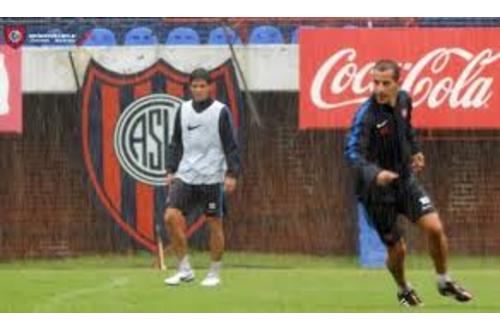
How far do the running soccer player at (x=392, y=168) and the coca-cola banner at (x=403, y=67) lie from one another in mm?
7484

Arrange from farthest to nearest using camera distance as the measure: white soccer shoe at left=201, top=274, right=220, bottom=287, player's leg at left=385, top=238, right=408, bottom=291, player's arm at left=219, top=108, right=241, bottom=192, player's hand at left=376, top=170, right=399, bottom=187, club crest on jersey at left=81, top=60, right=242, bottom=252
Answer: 1. club crest on jersey at left=81, top=60, right=242, bottom=252
2. white soccer shoe at left=201, top=274, right=220, bottom=287
3. player's arm at left=219, top=108, right=241, bottom=192
4. player's leg at left=385, top=238, right=408, bottom=291
5. player's hand at left=376, top=170, right=399, bottom=187

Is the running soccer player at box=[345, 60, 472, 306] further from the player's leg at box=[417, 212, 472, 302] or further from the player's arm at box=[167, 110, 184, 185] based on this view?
the player's arm at box=[167, 110, 184, 185]

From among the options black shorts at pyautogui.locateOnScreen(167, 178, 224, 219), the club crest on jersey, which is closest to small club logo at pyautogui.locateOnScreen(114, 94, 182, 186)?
the club crest on jersey

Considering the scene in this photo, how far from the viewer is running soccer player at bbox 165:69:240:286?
33.7ft

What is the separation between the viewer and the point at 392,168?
337 inches

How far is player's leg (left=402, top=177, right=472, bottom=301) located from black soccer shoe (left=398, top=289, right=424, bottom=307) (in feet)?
0.58

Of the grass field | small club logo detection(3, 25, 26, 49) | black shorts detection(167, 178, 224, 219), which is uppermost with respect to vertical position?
small club logo detection(3, 25, 26, 49)

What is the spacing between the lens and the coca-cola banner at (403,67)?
52.9ft

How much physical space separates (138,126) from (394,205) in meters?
8.84

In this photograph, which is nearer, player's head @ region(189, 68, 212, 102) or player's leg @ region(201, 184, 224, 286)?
player's head @ region(189, 68, 212, 102)

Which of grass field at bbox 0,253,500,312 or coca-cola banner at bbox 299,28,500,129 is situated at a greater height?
coca-cola banner at bbox 299,28,500,129

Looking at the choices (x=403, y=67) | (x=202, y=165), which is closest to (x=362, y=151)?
(x=202, y=165)

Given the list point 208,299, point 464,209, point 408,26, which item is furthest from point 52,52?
point 208,299

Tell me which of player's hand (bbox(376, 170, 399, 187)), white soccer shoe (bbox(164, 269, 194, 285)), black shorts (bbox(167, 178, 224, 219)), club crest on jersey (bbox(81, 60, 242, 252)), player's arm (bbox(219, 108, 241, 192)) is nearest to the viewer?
player's hand (bbox(376, 170, 399, 187))
